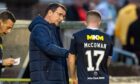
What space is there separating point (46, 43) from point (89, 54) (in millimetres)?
551

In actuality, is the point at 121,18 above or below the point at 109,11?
below

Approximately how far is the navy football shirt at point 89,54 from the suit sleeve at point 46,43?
0.60 feet

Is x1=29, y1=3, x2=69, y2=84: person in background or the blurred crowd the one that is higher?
the blurred crowd

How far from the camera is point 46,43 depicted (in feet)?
30.3

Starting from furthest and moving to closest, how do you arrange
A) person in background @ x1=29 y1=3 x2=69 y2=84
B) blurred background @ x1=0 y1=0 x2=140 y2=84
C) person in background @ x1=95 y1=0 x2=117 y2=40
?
person in background @ x1=95 y1=0 x2=117 y2=40, blurred background @ x1=0 y1=0 x2=140 y2=84, person in background @ x1=29 y1=3 x2=69 y2=84

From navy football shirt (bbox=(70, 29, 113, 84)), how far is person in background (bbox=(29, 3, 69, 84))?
175mm

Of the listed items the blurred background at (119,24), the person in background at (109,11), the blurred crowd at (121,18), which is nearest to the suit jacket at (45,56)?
the blurred background at (119,24)

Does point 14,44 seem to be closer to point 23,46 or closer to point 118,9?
point 23,46

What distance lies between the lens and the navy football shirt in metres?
9.36

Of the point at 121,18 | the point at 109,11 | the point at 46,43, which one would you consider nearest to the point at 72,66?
the point at 46,43

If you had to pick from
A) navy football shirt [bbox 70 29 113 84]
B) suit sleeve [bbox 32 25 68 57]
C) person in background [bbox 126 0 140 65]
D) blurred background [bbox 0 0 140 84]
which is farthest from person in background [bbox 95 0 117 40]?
suit sleeve [bbox 32 25 68 57]

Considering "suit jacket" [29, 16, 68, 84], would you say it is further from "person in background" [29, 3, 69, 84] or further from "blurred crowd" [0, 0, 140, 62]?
"blurred crowd" [0, 0, 140, 62]

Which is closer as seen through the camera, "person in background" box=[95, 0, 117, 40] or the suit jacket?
the suit jacket

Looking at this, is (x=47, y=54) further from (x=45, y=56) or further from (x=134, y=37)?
(x=134, y=37)
